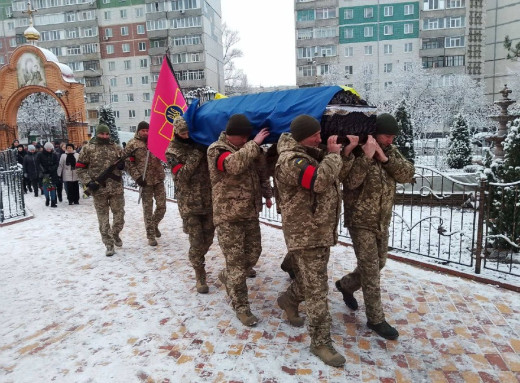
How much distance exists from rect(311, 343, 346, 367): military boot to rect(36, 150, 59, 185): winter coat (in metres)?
10.9

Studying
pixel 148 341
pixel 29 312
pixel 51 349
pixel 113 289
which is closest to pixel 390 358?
pixel 148 341

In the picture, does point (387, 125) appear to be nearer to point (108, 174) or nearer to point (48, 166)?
point (108, 174)

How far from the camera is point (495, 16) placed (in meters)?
46.2

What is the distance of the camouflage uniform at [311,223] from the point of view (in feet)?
10.6

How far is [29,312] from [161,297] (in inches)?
58.8

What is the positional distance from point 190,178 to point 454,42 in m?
45.9

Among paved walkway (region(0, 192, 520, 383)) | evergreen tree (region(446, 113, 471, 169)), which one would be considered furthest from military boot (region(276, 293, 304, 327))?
evergreen tree (region(446, 113, 471, 169))

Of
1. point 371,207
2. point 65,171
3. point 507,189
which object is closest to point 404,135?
point 507,189

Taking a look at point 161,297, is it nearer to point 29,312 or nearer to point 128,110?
point 29,312

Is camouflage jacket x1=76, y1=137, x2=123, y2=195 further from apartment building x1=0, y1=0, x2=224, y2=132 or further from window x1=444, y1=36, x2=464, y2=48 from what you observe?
window x1=444, y1=36, x2=464, y2=48

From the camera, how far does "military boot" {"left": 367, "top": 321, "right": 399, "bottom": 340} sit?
364cm

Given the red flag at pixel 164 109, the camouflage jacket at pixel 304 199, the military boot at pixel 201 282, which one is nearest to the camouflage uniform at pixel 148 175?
the red flag at pixel 164 109

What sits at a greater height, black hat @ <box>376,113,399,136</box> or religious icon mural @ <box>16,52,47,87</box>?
religious icon mural @ <box>16,52,47,87</box>

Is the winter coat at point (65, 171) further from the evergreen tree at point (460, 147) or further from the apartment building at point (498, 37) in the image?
the apartment building at point (498, 37)
